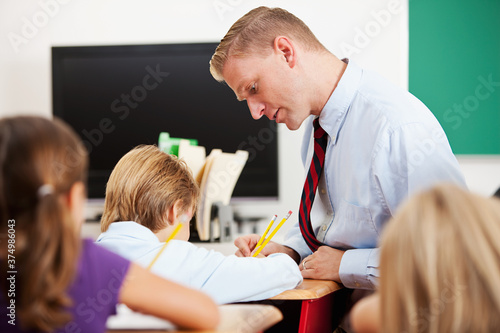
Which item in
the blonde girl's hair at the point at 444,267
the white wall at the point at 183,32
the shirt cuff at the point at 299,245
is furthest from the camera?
the white wall at the point at 183,32

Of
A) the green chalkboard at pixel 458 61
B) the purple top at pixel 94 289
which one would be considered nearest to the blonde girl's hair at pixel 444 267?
the purple top at pixel 94 289

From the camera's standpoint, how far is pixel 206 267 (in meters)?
1.33

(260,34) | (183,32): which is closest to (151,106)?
(183,32)

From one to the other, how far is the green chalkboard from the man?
1578mm

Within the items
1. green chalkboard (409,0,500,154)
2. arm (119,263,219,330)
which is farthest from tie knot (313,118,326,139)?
green chalkboard (409,0,500,154)

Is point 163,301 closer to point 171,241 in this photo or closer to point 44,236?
point 44,236

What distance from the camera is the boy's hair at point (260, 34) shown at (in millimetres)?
1706

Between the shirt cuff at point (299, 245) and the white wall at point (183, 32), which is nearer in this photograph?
the shirt cuff at point (299, 245)

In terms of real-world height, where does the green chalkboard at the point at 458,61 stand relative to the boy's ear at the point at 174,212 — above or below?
above

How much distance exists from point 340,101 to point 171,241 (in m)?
0.66

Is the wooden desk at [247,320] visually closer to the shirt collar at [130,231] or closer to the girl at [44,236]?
the girl at [44,236]

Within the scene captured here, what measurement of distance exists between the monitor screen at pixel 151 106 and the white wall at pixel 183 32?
0.37 feet

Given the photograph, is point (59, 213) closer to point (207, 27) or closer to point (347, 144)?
point (347, 144)

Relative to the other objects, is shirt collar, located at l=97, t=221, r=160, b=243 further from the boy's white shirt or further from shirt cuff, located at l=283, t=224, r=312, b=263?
shirt cuff, located at l=283, t=224, r=312, b=263
